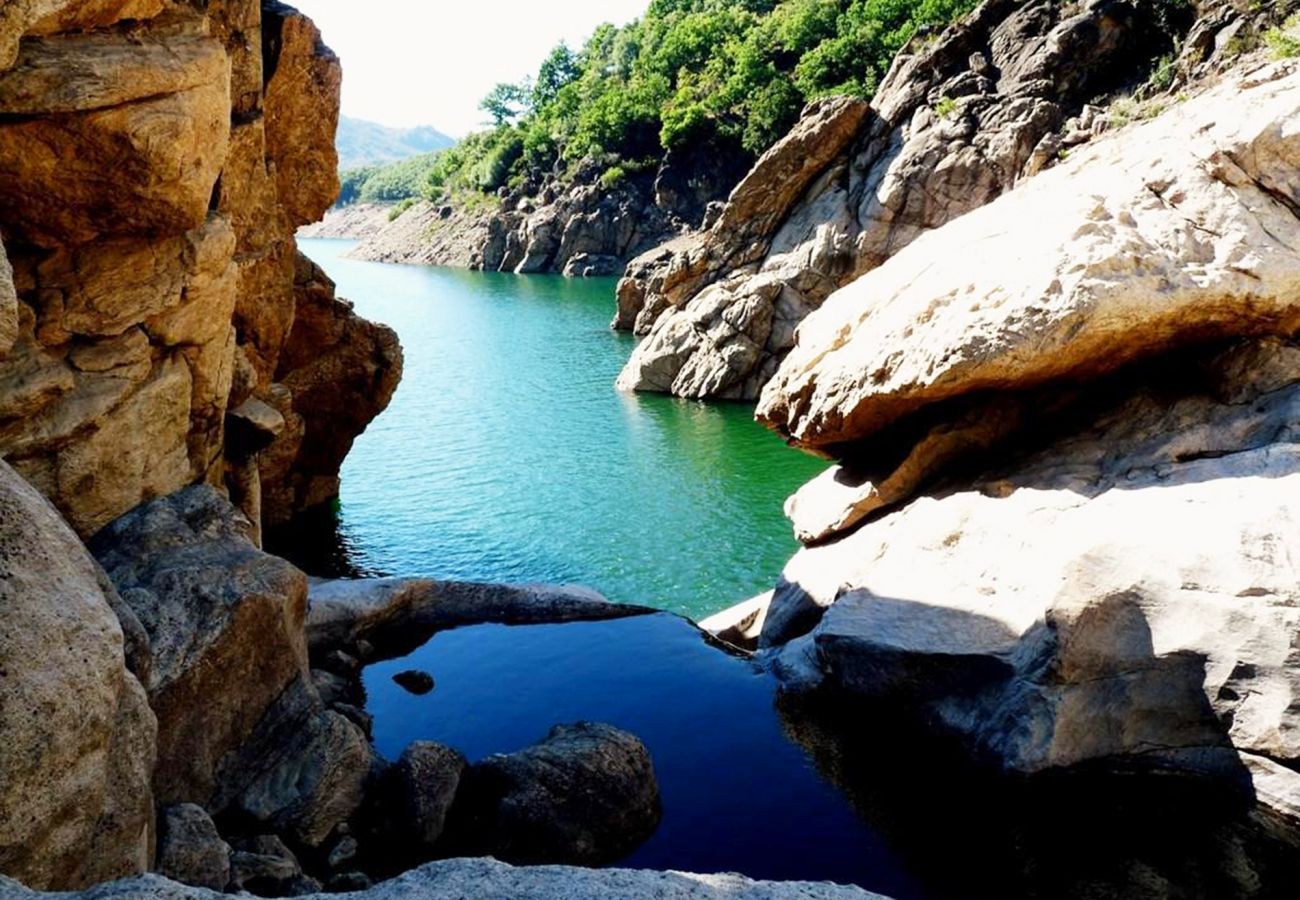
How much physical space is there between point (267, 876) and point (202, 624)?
11.8 feet

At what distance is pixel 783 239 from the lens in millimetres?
55094

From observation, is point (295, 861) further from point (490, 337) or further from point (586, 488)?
point (490, 337)

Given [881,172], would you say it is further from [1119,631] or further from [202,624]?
[202,624]

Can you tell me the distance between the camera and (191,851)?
429 inches

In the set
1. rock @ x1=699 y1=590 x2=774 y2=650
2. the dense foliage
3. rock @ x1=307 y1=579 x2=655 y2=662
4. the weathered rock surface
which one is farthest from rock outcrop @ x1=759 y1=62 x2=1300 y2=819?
the dense foliage

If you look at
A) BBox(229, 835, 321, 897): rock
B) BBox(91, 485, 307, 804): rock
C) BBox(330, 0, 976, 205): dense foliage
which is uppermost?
BBox(330, 0, 976, 205): dense foliage

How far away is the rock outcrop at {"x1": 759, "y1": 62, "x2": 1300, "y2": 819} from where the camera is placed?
13.8 metres

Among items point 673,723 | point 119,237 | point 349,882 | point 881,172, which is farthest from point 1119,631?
point 881,172

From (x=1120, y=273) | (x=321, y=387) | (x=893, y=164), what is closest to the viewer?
(x=1120, y=273)

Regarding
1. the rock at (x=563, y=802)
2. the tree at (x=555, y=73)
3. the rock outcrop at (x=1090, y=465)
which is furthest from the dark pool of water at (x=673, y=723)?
the tree at (x=555, y=73)

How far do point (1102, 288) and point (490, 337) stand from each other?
198ft

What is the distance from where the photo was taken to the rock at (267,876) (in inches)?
450

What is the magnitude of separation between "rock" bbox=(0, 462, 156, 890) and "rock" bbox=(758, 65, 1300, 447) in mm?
14175

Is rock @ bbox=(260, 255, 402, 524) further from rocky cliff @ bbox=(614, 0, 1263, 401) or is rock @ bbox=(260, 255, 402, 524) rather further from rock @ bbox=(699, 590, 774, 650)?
rocky cliff @ bbox=(614, 0, 1263, 401)
